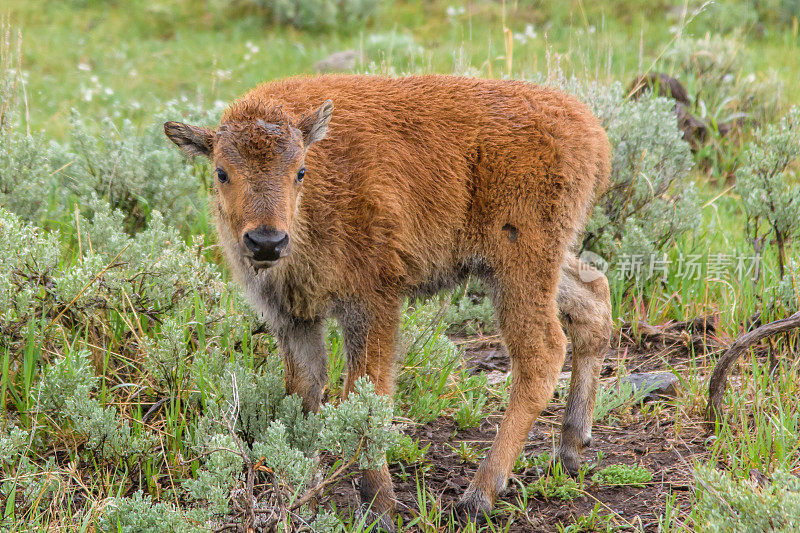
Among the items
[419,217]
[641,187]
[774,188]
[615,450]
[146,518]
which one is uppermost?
[419,217]

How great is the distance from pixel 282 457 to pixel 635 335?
10.8 ft

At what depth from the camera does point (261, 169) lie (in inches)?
158

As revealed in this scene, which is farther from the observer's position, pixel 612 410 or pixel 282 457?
pixel 612 410

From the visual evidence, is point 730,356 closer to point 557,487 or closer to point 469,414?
point 557,487

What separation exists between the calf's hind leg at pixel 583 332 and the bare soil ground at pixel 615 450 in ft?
0.63

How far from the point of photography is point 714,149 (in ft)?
28.6

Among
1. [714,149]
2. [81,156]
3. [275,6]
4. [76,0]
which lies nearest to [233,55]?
[275,6]

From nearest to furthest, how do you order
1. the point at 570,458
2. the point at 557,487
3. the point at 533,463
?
the point at 557,487 → the point at 570,458 → the point at 533,463

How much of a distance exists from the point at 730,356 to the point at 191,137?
3263 millimetres

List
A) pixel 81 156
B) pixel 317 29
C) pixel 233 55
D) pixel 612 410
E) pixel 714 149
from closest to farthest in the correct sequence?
pixel 612 410, pixel 81 156, pixel 714 149, pixel 233 55, pixel 317 29

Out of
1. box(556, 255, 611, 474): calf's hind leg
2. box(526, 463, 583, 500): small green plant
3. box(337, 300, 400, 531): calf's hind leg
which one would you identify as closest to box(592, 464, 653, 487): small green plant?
box(526, 463, 583, 500): small green plant

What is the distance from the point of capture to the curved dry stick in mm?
4812

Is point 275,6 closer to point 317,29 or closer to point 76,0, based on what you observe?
point 317,29

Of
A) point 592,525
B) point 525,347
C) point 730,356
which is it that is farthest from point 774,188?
point 592,525
